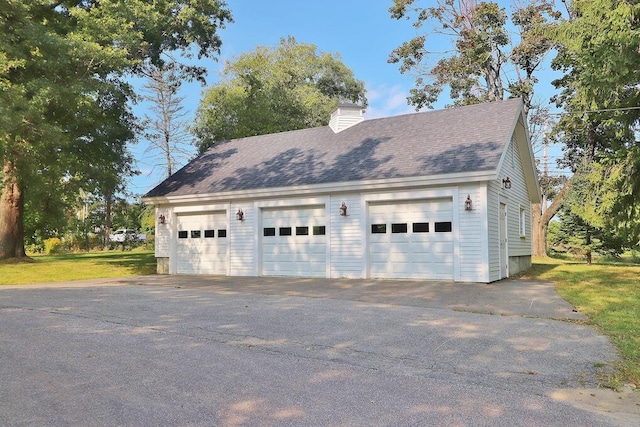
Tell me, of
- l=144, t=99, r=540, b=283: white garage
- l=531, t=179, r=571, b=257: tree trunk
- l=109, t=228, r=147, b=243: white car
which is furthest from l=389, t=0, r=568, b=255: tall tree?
l=109, t=228, r=147, b=243: white car

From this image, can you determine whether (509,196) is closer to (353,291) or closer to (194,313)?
(353,291)

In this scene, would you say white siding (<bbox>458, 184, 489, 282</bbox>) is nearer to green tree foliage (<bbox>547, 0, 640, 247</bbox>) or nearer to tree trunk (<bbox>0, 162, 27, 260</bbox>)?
green tree foliage (<bbox>547, 0, 640, 247</bbox>)

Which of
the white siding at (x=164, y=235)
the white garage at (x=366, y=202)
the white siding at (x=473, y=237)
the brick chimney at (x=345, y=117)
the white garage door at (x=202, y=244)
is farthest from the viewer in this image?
the brick chimney at (x=345, y=117)

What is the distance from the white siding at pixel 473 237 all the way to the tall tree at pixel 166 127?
21.5m

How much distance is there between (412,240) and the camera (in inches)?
463

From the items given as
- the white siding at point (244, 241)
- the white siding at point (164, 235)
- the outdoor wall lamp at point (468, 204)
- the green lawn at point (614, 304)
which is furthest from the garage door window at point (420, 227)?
the white siding at point (164, 235)

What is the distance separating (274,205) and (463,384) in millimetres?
10241

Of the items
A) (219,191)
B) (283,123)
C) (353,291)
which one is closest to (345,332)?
(353,291)

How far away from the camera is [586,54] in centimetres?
1109

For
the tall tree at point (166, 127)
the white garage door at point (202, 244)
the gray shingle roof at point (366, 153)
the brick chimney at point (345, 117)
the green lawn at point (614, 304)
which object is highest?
the tall tree at point (166, 127)

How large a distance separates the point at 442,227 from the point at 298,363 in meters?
7.91

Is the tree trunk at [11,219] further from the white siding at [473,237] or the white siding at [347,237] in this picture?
the white siding at [473,237]

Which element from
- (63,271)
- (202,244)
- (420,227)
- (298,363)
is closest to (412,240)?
(420,227)

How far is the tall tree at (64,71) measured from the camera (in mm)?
13391
